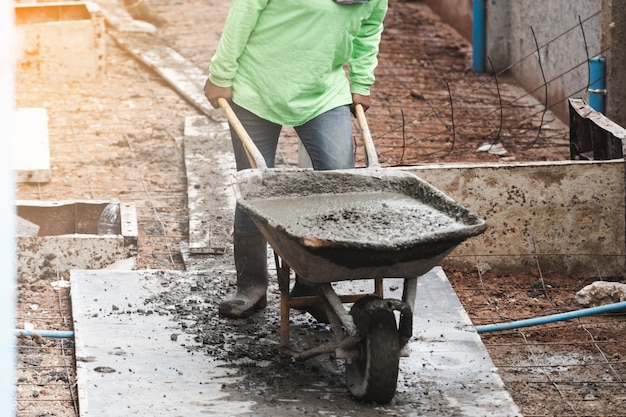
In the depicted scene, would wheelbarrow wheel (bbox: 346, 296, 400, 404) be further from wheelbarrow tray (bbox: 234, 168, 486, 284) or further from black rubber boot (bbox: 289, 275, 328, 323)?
black rubber boot (bbox: 289, 275, 328, 323)

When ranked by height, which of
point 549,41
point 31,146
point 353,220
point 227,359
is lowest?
point 227,359

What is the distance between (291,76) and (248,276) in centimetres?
95

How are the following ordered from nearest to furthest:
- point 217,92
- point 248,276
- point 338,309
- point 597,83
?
point 338,309
point 217,92
point 248,276
point 597,83

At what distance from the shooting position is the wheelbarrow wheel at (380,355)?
3.63 m

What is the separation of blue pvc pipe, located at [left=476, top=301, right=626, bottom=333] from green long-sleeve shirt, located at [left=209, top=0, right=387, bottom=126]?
1.20 meters

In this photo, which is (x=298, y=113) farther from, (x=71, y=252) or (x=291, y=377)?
(x=71, y=252)

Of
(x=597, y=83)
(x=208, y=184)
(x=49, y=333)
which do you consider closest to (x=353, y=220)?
(x=49, y=333)

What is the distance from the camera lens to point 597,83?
709 centimetres

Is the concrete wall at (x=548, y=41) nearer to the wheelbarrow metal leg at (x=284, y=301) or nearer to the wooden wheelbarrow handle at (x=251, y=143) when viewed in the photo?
the wooden wheelbarrow handle at (x=251, y=143)

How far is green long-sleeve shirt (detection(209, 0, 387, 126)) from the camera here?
4141 millimetres

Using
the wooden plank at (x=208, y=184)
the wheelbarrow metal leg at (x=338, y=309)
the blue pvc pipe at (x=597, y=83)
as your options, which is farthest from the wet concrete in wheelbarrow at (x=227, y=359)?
the blue pvc pipe at (x=597, y=83)

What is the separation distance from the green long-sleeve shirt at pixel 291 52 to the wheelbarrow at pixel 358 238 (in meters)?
0.16

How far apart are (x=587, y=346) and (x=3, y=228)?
348cm

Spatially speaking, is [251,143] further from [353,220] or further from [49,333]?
[49,333]
